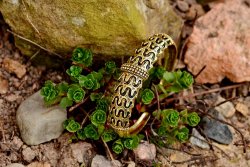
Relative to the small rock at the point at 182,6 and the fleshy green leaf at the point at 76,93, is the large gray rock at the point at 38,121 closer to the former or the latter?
the fleshy green leaf at the point at 76,93

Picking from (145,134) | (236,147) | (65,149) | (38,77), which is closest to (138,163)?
(145,134)

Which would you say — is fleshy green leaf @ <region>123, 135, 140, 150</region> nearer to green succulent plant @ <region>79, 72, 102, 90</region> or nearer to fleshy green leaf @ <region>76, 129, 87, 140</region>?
fleshy green leaf @ <region>76, 129, 87, 140</region>

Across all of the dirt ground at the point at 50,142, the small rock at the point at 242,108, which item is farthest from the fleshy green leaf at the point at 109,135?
the small rock at the point at 242,108

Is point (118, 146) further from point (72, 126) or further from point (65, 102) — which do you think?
point (65, 102)

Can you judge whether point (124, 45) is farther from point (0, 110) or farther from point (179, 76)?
point (0, 110)

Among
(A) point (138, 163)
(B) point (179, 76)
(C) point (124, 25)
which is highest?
(C) point (124, 25)

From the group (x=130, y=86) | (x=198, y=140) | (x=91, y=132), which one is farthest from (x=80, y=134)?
(x=198, y=140)
